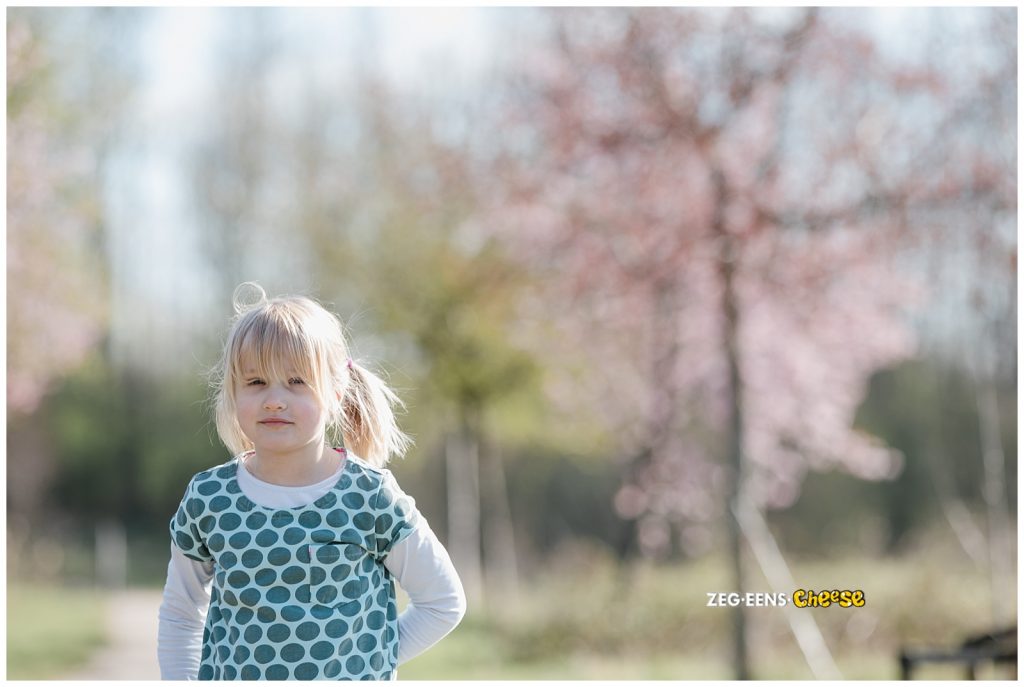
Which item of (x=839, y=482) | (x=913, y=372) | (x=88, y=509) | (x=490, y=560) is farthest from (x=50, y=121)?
(x=913, y=372)

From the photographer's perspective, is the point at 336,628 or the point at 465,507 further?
the point at 465,507

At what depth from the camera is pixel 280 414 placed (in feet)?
5.70

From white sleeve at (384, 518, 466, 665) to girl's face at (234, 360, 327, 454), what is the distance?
8.9 inches

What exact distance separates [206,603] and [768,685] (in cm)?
202

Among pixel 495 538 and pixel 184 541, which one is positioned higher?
pixel 495 538

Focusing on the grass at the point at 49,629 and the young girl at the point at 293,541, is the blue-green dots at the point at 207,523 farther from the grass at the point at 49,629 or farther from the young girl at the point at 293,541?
the grass at the point at 49,629

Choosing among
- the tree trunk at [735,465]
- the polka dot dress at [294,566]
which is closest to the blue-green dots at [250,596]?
the polka dot dress at [294,566]

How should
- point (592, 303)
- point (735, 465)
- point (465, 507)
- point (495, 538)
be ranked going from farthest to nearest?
point (495, 538), point (465, 507), point (592, 303), point (735, 465)

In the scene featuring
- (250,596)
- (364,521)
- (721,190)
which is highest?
(721,190)

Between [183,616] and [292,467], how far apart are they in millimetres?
323

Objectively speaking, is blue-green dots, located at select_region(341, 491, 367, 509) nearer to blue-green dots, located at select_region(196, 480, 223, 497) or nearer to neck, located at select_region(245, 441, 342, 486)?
neck, located at select_region(245, 441, 342, 486)

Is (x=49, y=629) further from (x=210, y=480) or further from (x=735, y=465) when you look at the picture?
(x=210, y=480)

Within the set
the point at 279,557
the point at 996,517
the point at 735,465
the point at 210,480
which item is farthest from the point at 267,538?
the point at 996,517

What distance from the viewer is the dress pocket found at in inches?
67.8
